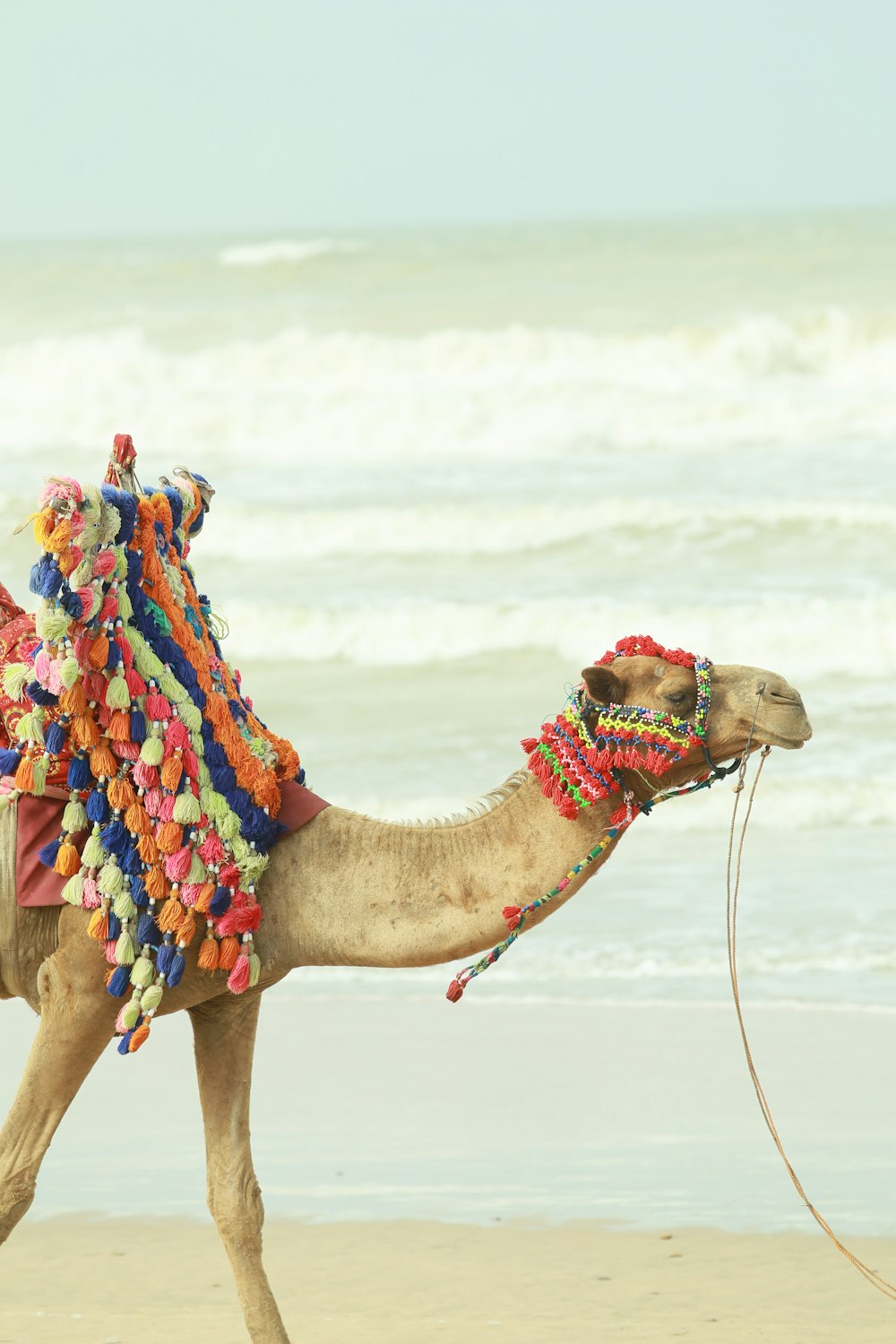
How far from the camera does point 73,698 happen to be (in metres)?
4.18

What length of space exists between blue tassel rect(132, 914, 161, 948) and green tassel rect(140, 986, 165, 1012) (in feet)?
0.32

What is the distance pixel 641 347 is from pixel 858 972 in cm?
1958

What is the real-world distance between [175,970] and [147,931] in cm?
11

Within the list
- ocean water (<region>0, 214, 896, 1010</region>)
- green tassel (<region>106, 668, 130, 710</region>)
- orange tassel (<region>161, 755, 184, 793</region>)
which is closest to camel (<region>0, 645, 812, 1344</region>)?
orange tassel (<region>161, 755, 184, 793</region>)

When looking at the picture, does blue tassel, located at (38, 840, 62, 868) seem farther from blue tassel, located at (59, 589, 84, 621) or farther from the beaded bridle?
the beaded bridle

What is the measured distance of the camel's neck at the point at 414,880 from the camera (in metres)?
4.09

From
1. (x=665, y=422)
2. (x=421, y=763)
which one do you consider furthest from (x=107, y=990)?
(x=665, y=422)

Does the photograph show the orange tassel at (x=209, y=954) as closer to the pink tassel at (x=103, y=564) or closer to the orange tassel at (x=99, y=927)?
the orange tassel at (x=99, y=927)

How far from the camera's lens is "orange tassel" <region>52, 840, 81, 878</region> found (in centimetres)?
426

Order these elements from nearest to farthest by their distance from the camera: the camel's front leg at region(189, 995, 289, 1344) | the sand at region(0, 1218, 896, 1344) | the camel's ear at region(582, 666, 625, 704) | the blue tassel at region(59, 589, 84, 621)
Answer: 1. the camel's ear at region(582, 666, 625, 704)
2. the blue tassel at region(59, 589, 84, 621)
3. the camel's front leg at region(189, 995, 289, 1344)
4. the sand at region(0, 1218, 896, 1344)

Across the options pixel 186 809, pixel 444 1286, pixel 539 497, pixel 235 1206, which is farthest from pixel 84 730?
pixel 539 497

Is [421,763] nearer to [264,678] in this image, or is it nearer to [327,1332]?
[264,678]

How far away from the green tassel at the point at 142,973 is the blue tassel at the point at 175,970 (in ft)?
0.13

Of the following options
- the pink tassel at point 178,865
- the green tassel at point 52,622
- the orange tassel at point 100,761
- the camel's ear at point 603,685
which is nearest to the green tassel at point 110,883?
the pink tassel at point 178,865
